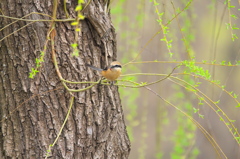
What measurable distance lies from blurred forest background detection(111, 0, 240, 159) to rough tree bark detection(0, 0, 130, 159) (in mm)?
183

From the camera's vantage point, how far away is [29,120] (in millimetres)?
1176

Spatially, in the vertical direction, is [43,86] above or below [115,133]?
above

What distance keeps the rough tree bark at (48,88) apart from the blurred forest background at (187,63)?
183 millimetres

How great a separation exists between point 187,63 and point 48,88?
1.64 ft

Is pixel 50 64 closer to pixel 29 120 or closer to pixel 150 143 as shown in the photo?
pixel 29 120

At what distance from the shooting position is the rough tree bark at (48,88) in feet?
3.72

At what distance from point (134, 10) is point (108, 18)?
82 cm

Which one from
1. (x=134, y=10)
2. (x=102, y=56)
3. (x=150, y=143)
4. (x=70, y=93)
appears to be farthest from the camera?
(x=150, y=143)

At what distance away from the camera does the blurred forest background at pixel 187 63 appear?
1257mm

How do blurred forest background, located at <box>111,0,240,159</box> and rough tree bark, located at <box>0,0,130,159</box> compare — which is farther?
blurred forest background, located at <box>111,0,240,159</box>

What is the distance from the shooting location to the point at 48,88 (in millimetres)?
1159

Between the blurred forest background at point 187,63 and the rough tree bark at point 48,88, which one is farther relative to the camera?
the blurred forest background at point 187,63

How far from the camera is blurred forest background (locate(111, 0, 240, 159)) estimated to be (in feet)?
4.12

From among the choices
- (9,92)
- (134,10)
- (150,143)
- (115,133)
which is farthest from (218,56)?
(150,143)
